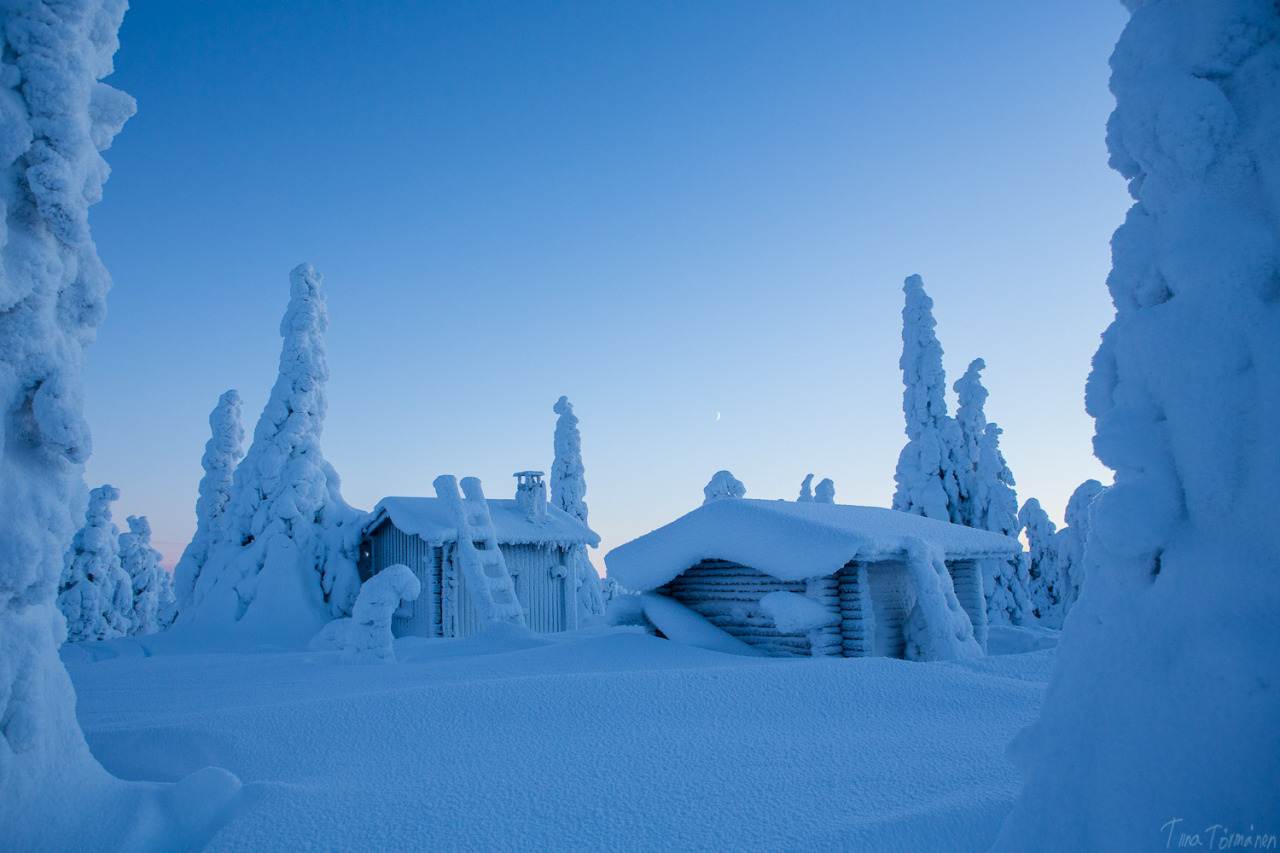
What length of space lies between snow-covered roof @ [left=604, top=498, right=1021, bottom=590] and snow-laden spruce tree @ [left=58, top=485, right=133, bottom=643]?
17888 mm

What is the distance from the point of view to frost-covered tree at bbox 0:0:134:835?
3.67m

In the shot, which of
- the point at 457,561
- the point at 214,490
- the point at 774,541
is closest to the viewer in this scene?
the point at 774,541

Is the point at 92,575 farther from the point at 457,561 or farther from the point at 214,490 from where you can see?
the point at 457,561

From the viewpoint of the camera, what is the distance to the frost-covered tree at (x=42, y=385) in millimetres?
3668

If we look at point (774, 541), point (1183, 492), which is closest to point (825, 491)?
point (774, 541)

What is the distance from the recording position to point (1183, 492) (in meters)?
2.54

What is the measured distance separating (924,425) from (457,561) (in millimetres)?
16176

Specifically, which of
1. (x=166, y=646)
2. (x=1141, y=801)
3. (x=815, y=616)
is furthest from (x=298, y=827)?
(x=166, y=646)

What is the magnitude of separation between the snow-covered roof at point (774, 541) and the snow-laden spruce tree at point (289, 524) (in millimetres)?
10478

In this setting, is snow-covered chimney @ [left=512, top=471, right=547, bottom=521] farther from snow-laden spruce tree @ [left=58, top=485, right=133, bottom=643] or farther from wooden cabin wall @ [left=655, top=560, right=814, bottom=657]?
snow-laden spruce tree @ [left=58, top=485, right=133, bottom=643]

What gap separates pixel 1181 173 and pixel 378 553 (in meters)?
21.2

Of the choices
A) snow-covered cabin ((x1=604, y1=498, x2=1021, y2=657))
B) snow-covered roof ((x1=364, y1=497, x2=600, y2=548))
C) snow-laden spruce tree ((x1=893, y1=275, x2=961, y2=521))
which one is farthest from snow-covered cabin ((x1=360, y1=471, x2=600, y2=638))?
snow-laden spruce tree ((x1=893, y1=275, x2=961, y2=521))

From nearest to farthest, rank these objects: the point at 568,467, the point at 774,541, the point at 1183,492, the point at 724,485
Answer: the point at 1183,492, the point at 774,541, the point at 724,485, the point at 568,467

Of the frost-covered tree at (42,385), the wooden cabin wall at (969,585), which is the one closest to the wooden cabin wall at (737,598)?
the wooden cabin wall at (969,585)
